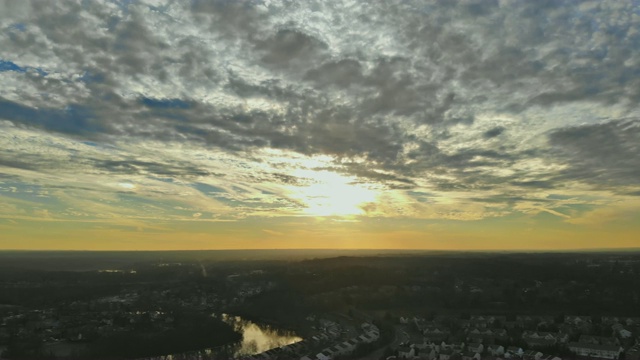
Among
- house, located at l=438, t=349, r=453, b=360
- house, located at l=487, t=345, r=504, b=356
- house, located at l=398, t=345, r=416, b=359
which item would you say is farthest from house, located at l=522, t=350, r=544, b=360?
house, located at l=398, t=345, r=416, b=359

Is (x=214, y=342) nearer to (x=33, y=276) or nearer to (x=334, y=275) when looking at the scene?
(x=334, y=275)

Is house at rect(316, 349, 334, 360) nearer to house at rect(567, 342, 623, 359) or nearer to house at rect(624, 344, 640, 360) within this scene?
house at rect(567, 342, 623, 359)

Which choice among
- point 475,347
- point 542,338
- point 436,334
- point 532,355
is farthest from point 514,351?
point 436,334

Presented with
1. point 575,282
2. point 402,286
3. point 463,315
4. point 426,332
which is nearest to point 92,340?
point 426,332

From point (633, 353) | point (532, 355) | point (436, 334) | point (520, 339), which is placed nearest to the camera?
point (532, 355)

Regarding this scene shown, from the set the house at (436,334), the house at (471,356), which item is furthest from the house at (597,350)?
the house at (436,334)

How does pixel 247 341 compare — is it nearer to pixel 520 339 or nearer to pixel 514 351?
pixel 514 351
